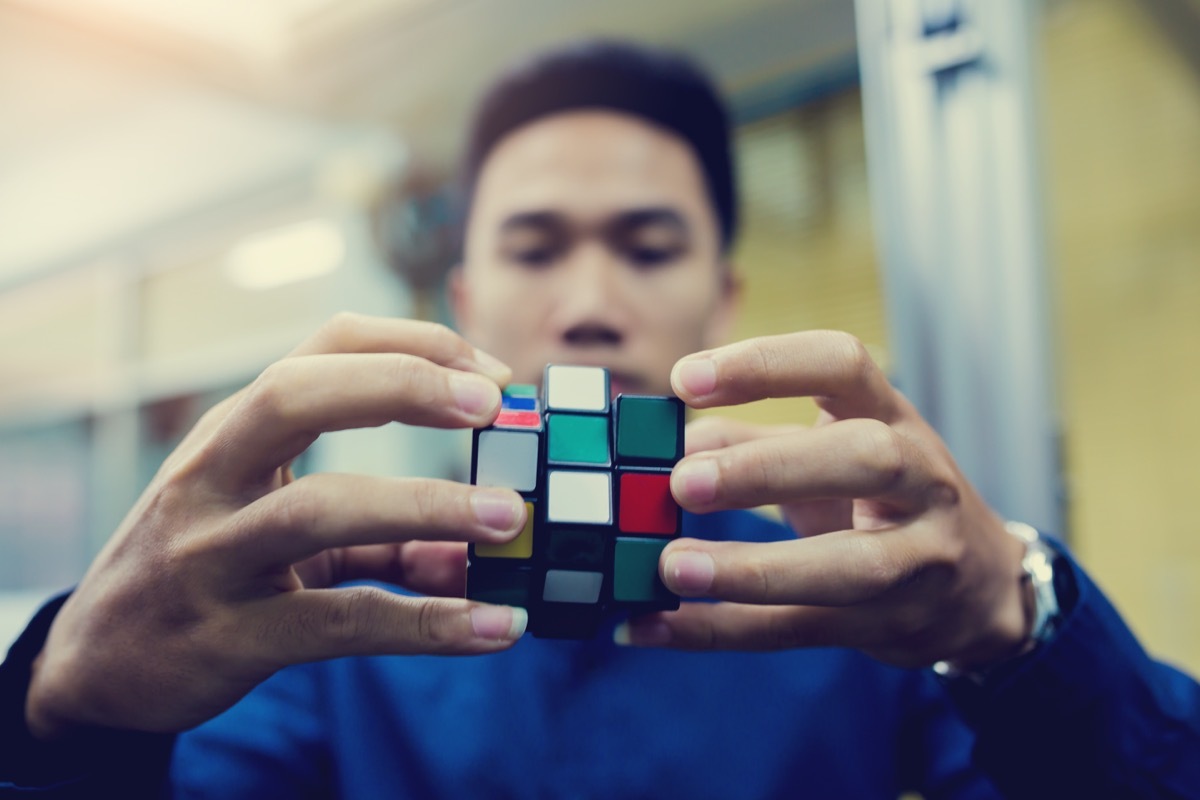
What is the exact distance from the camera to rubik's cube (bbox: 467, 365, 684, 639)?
0.43m

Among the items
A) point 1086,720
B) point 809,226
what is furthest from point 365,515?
point 809,226

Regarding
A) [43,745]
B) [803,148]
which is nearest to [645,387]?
[43,745]

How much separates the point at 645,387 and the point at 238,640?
1.69 feet

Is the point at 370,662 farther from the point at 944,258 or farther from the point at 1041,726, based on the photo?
the point at 944,258

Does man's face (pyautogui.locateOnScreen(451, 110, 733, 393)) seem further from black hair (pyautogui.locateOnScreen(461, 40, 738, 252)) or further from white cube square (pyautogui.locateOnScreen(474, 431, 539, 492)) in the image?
white cube square (pyautogui.locateOnScreen(474, 431, 539, 492))

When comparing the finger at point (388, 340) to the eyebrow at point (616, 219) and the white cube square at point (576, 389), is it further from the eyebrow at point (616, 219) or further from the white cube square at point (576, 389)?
the eyebrow at point (616, 219)

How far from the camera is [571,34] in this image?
2.19m

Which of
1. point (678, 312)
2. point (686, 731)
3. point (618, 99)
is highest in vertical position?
point (618, 99)

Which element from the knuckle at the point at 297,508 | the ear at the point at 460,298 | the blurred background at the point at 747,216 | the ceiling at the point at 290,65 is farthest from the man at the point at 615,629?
the ceiling at the point at 290,65

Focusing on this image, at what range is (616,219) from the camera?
92cm

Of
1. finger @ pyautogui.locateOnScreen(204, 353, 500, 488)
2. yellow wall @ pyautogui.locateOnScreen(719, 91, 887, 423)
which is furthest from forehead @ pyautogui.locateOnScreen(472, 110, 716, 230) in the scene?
yellow wall @ pyautogui.locateOnScreen(719, 91, 887, 423)

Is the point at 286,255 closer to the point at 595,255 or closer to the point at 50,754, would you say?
the point at 595,255

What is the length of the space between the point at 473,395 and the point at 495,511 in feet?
0.20

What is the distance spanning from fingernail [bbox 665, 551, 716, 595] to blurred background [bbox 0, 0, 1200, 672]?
23.1 inches
